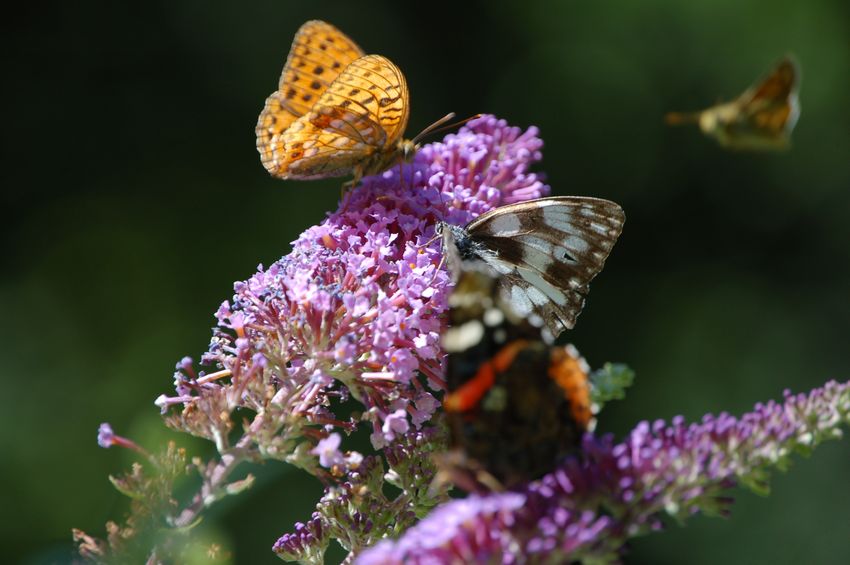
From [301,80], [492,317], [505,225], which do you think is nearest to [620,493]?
[492,317]

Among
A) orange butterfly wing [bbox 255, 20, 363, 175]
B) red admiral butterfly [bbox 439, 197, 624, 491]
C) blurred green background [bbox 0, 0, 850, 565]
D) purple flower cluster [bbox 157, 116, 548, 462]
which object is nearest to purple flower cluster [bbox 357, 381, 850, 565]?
red admiral butterfly [bbox 439, 197, 624, 491]

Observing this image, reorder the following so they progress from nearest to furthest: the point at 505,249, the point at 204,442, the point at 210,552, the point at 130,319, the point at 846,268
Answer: the point at 210,552 < the point at 505,249 < the point at 204,442 < the point at 130,319 < the point at 846,268

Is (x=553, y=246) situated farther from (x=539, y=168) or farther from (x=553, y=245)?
(x=539, y=168)

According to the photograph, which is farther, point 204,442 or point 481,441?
point 204,442

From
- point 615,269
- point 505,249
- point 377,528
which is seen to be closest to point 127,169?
point 615,269

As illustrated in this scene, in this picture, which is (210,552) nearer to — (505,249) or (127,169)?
(505,249)

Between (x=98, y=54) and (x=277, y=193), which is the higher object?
(x=98, y=54)
